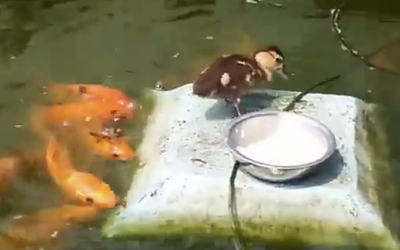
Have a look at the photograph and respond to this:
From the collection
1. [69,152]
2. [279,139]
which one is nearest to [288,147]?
[279,139]

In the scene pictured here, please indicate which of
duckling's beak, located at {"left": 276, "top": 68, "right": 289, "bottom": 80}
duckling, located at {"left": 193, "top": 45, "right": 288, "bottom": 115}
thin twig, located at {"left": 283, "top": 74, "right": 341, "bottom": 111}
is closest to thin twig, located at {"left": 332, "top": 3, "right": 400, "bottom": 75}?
thin twig, located at {"left": 283, "top": 74, "right": 341, "bottom": 111}

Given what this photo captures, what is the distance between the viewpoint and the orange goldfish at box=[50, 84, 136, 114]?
191cm

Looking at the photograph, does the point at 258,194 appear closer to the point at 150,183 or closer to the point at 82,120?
the point at 150,183

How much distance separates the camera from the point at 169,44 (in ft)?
7.59

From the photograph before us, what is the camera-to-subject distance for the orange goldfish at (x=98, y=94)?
6.26 feet

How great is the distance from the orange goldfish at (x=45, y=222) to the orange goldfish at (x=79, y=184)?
0.02 m

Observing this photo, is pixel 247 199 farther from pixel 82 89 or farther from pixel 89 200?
pixel 82 89

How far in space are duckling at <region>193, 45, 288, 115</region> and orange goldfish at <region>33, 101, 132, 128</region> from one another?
0.76ft

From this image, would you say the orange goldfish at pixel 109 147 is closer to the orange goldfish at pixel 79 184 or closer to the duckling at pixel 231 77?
the orange goldfish at pixel 79 184

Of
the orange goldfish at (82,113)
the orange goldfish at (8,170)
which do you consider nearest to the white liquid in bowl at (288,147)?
the orange goldfish at (82,113)

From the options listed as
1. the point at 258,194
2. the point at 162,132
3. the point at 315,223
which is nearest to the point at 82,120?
the point at 162,132

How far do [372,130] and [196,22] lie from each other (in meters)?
0.80

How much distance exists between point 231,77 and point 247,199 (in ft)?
1.01

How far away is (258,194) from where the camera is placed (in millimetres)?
1571
